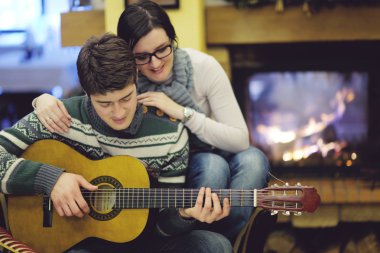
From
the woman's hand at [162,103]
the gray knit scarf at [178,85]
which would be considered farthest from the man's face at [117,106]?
the gray knit scarf at [178,85]

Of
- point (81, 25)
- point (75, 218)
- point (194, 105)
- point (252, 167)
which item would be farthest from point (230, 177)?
point (81, 25)

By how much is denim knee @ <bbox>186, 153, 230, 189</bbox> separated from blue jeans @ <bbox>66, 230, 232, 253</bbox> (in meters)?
0.15

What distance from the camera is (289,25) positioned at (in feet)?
8.29

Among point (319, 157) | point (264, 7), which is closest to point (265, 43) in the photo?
point (264, 7)

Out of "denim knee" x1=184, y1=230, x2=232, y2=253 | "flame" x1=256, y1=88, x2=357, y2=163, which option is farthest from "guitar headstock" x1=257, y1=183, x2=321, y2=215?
"flame" x1=256, y1=88, x2=357, y2=163

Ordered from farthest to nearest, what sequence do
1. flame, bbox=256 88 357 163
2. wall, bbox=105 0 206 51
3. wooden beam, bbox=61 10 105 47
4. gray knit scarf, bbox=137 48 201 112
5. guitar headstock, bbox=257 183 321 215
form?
1. flame, bbox=256 88 357 163
2. wooden beam, bbox=61 10 105 47
3. wall, bbox=105 0 206 51
4. gray knit scarf, bbox=137 48 201 112
5. guitar headstock, bbox=257 183 321 215

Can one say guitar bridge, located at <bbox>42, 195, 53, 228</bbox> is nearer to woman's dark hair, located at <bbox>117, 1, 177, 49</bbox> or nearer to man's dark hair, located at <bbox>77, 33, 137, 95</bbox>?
man's dark hair, located at <bbox>77, 33, 137, 95</bbox>

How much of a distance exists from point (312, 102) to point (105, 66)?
1.48 meters

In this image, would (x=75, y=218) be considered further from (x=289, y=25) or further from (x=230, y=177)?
(x=289, y=25)

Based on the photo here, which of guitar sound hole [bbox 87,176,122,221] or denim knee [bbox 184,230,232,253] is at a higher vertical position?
guitar sound hole [bbox 87,176,122,221]

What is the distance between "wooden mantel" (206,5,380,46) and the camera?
2.50 meters

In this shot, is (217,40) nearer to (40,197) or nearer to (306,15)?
(306,15)

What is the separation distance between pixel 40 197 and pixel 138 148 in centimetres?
29

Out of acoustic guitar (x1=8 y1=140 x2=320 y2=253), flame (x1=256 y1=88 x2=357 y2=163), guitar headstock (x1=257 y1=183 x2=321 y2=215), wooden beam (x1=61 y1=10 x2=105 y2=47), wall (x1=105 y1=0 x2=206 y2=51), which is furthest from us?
flame (x1=256 y1=88 x2=357 y2=163)
